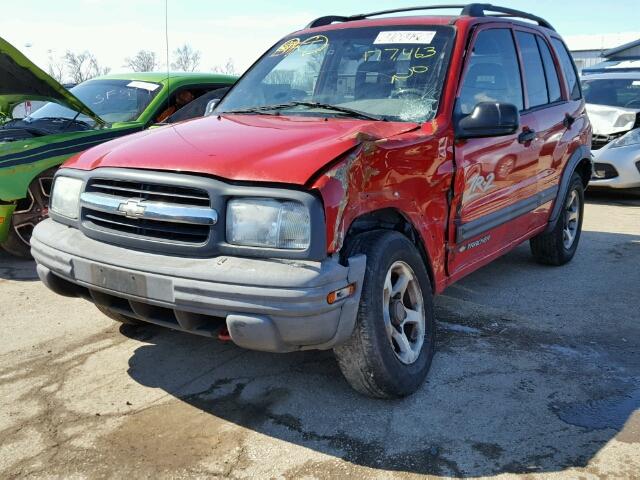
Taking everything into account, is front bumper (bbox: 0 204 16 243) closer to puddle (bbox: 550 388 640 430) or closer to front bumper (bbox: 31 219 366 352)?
front bumper (bbox: 31 219 366 352)

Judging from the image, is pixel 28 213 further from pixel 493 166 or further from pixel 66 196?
pixel 493 166

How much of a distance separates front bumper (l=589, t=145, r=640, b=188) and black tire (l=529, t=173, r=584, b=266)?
3.31 meters

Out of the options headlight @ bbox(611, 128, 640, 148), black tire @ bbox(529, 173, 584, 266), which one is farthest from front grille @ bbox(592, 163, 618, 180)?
black tire @ bbox(529, 173, 584, 266)

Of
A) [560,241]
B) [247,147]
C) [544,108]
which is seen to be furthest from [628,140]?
[247,147]

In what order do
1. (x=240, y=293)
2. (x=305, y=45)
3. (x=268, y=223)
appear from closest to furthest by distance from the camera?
(x=240, y=293)
(x=268, y=223)
(x=305, y=45)

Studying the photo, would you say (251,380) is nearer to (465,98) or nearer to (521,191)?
(465,98)

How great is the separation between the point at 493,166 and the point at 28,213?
391cm

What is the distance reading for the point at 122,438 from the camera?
284cm

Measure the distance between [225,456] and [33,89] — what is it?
408cm

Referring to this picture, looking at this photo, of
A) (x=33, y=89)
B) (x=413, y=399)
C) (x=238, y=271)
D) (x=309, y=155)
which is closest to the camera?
(x=238, y=271)

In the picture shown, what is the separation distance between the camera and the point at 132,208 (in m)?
2.89

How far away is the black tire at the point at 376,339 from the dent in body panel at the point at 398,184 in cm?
16

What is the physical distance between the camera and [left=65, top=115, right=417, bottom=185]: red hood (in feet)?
8.94

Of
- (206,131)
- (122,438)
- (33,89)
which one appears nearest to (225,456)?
(122,438)
